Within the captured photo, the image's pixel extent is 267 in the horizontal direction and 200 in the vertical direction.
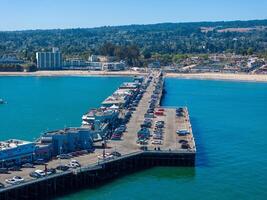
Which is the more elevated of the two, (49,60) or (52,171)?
(52,171)

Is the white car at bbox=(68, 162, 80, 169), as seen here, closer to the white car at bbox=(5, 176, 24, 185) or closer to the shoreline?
the white car at bbox=(5, 176, 24, 185)

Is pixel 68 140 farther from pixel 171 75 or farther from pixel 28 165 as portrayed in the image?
pixel 171 75

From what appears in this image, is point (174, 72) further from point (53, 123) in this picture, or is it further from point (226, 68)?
point (53, 123)

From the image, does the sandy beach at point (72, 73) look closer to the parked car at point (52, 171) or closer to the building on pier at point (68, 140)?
the building on pier at point (68, 140)

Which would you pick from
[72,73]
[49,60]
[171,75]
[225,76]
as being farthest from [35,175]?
[49,60]

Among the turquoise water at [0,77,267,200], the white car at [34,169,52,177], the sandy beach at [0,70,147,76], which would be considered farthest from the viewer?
the sandy beach at [0,70,147,76]

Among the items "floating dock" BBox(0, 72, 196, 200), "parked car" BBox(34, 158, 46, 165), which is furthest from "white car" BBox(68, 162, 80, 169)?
"parked car" BBox(34, 158, 46, 165)
